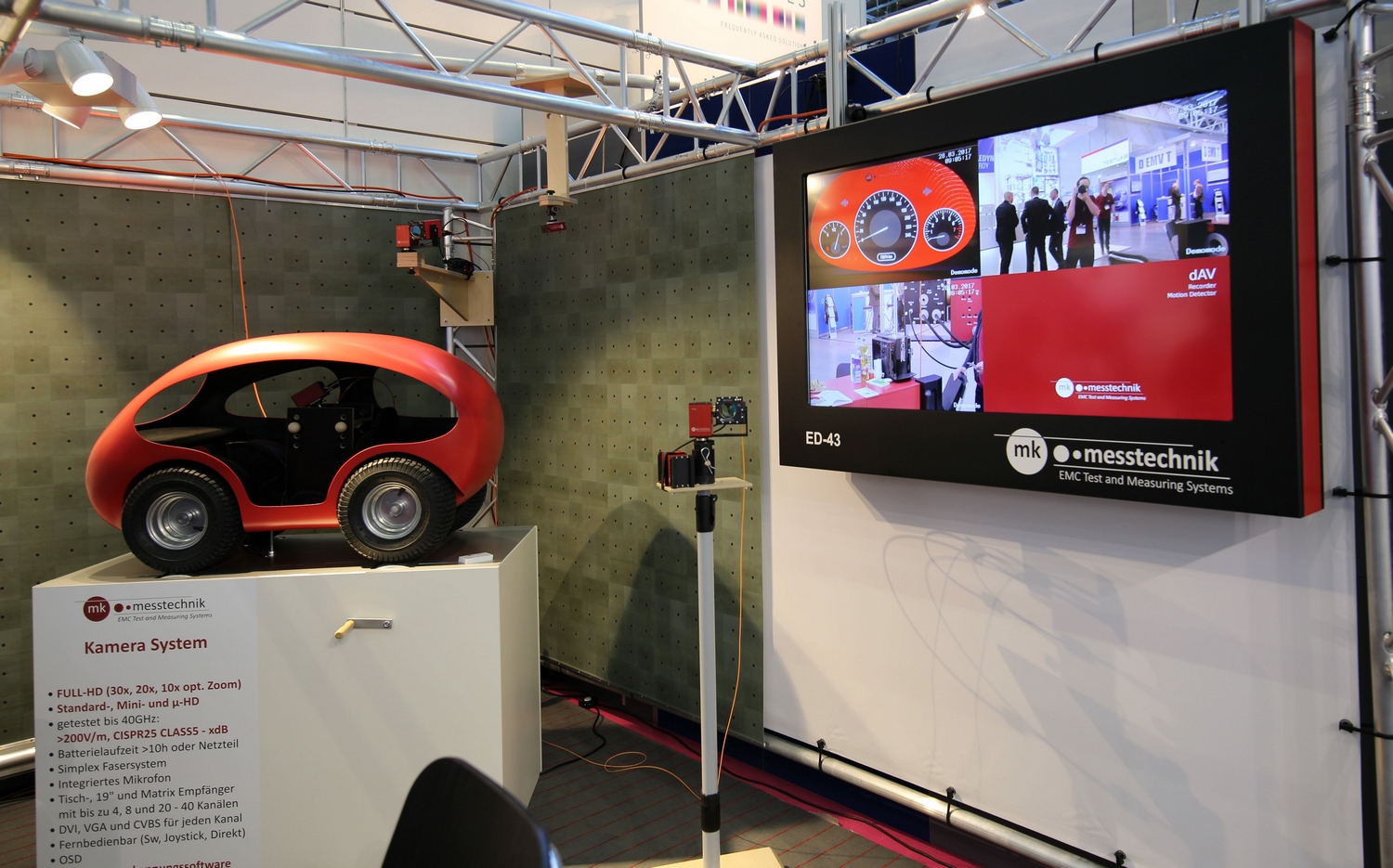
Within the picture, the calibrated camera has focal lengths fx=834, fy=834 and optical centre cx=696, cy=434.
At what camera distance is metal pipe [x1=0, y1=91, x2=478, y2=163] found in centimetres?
351

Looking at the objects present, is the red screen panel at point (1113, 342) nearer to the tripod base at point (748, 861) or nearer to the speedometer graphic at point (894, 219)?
the speedometer graphic at point (894, 219)

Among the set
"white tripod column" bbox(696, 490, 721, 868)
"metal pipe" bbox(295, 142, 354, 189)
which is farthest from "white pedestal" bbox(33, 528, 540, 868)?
"metal pipe" bbox(295, 142, 354, 189)

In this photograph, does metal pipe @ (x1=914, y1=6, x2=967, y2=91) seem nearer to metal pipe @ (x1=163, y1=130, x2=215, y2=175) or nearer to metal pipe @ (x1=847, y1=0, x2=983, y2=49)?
metal pipe @ (x1=847, y1=0, x2=983, y2=49)

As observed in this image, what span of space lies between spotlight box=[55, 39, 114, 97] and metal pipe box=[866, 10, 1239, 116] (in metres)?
2.33

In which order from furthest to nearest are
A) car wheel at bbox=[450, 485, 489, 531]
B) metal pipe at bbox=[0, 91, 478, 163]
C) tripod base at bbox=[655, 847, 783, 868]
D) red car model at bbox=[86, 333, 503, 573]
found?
metal pipe at bbox=[0, 91, 478, 163], car wheel at bbox=[450, 485, 489, 531], tripod base at bbox=[655, 847, 783, 868], red car model at bbox=[86, 333, 503, 573]

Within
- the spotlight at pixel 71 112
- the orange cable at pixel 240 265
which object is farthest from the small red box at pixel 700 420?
the orange cable at pixel 240 265

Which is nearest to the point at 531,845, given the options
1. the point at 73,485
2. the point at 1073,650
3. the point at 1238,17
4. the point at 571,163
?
the point at 1073,650

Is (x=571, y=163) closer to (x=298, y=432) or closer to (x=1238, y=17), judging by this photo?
(x=298, y=432)

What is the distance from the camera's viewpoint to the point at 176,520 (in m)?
2.54

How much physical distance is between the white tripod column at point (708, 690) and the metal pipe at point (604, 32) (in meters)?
1.56

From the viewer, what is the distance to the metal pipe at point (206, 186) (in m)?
3.51

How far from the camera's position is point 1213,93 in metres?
1.98

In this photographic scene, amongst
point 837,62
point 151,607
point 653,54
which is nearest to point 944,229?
point 837,62

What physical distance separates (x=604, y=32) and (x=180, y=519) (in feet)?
6.74
